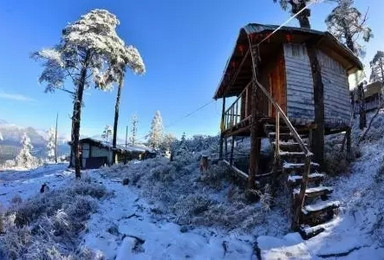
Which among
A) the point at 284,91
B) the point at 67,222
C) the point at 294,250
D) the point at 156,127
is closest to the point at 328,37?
the point at 284,91

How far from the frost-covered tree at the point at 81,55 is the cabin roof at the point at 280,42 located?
10.4 metres

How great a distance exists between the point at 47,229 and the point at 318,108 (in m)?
10.0

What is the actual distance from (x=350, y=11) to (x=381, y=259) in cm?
2648

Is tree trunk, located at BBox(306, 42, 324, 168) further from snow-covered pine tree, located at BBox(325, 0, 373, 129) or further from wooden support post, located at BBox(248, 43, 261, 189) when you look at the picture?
snow-covered pine tree, located at BBox(325, 0, 373, 129)

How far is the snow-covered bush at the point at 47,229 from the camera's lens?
25.4 feet

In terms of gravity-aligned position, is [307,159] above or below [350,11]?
below

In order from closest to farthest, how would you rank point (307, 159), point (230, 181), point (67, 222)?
point (307, 159)
point (67, 222)
point (230, 181)

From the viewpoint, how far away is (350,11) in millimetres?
28344

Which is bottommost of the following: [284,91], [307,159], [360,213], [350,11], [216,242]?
[216,242]

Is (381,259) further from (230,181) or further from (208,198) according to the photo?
(230,181)

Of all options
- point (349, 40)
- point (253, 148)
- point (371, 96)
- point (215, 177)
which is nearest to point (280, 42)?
point (253, 148)

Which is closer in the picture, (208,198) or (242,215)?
(242,215)

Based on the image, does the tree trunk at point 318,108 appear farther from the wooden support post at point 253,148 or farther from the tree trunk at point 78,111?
the tree trunk at point 78,111

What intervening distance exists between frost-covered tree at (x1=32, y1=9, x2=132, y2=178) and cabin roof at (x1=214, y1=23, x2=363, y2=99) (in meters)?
10.4
